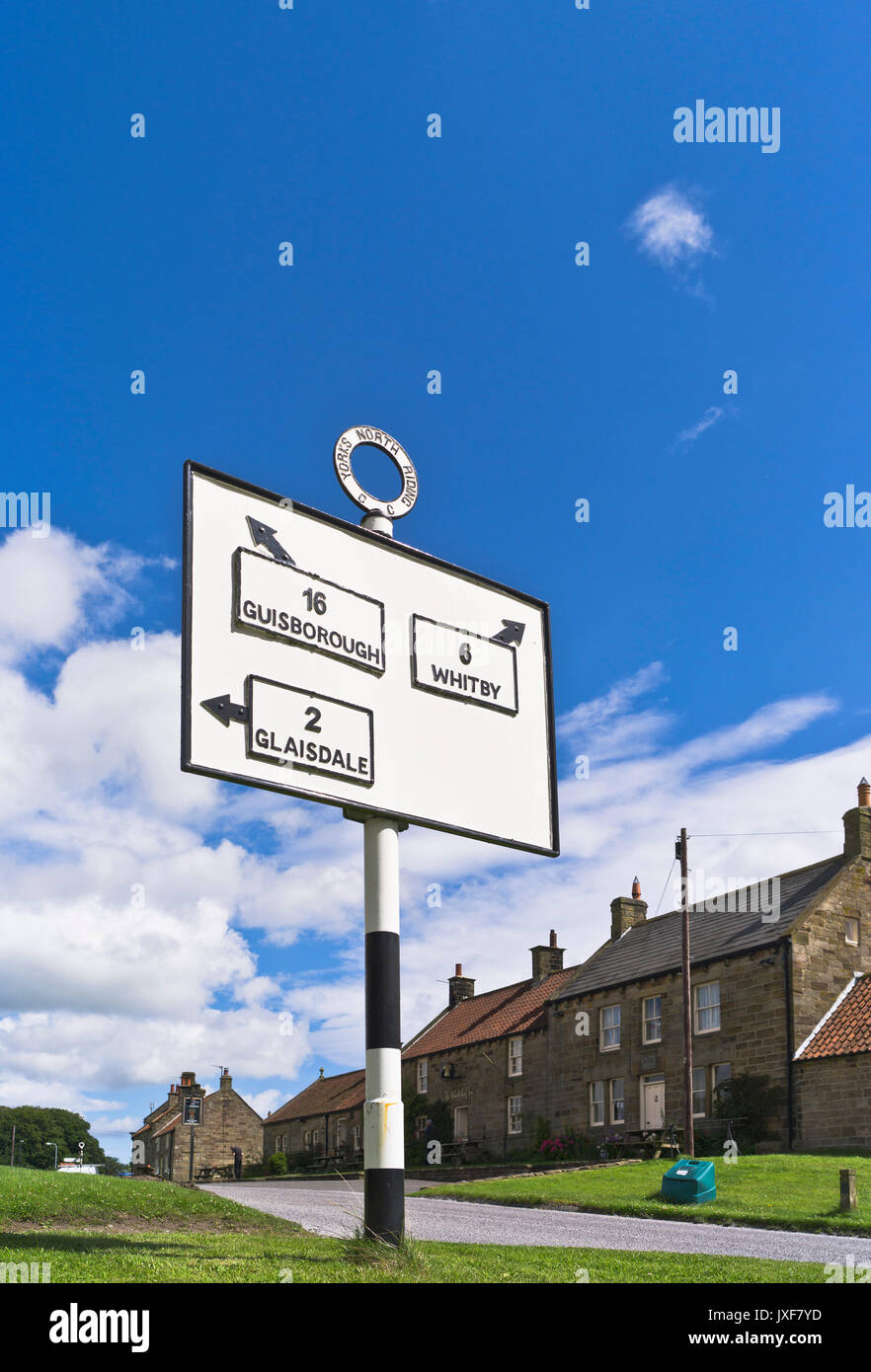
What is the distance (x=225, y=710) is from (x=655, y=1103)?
99.1 feet

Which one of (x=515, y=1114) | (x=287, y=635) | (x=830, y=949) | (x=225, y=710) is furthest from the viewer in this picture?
(x=515, y=1114)

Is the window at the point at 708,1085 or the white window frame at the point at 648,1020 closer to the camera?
the window at the point at 708,1085

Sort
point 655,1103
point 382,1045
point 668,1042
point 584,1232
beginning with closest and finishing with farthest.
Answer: point 382,1045, point 584,1232, point 668,1042, point 655,1103

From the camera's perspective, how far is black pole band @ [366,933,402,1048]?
10.4 metres

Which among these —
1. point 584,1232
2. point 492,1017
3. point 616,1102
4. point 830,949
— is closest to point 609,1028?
point 616,1102

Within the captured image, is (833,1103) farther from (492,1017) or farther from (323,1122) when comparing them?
(323,1122)

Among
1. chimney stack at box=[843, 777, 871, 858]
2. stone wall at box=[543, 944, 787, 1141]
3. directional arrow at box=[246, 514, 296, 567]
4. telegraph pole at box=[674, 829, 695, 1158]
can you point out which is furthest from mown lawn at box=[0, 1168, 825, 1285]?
chimney stack at box=[843, 777, 871, 858]

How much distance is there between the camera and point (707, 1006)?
34.9 meters

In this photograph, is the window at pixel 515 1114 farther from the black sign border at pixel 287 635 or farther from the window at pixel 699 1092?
the black sign border at pixel 287 635

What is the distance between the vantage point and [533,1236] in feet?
48.2

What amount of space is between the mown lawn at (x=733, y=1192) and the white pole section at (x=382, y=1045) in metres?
10.2

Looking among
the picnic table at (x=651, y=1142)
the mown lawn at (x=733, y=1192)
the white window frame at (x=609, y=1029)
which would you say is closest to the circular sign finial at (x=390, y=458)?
the mown lawn at (x=733, y=1192)

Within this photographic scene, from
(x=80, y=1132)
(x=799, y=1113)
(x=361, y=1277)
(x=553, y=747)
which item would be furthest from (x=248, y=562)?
(x=80, y=1132)

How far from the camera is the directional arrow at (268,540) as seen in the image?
1080 cm
